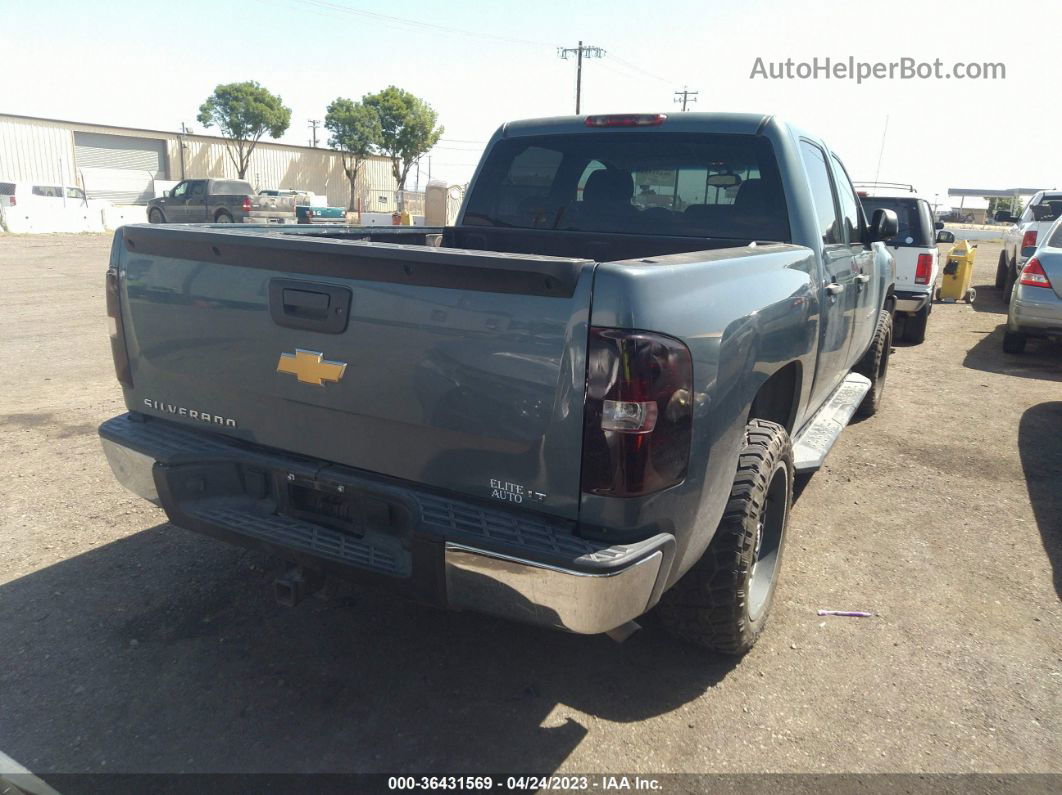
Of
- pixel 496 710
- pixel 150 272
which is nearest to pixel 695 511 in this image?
pixel 496 710

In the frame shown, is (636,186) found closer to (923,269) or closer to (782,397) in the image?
(782,397)

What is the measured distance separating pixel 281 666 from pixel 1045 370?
892cm

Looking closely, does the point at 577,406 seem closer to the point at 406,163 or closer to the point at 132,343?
the point at 132,343

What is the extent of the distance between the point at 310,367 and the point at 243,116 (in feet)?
190

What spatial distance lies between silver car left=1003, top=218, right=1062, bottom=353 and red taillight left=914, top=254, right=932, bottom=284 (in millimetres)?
974

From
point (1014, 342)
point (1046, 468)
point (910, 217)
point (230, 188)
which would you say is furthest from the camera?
point (230, 188)

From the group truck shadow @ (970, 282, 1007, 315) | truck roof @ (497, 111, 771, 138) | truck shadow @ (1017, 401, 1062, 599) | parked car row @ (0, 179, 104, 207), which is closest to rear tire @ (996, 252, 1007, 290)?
truck shadow @ (970, 282, 1007, 315)

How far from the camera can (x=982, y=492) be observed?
4.90 metres

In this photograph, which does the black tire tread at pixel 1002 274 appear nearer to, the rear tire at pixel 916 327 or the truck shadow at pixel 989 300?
the truck shadow at pixel 989 300

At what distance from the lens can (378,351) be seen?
7.64ft

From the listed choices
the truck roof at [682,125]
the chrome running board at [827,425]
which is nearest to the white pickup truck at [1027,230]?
the chrome running board at [827,425]

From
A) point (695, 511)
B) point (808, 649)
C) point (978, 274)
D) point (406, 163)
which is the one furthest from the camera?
point (406, 163)

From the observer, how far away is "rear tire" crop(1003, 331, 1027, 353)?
29.7ft

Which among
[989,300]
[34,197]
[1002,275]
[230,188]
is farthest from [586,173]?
[34,197]
